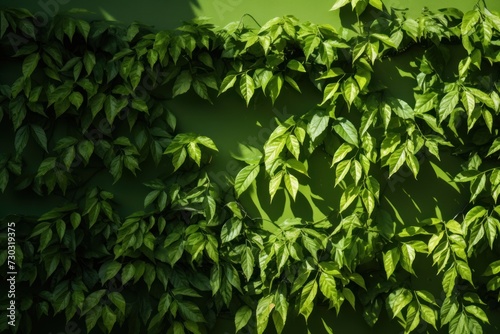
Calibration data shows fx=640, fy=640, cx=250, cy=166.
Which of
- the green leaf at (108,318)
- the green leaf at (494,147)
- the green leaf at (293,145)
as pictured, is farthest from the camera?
the green leaf at (494,147)

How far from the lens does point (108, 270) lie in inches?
90.6

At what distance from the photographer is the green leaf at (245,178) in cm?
238

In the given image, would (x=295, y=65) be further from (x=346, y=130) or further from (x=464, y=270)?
(x=464, y=270)

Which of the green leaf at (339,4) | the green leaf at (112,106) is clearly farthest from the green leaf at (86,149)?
the green leaf at (339,4)

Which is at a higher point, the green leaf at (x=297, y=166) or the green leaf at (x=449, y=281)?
the green leaf at (x=297, y=166)

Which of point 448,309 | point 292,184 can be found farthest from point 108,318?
point 448,309

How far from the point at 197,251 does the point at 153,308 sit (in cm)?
30

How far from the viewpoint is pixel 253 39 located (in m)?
2.33

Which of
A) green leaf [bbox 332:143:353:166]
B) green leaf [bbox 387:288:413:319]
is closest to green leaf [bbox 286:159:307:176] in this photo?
green leaf [bbox 332:143:353:166]

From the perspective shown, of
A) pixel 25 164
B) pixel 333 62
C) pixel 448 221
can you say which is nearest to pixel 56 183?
pixel 25 164

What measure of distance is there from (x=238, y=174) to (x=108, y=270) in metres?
0.59

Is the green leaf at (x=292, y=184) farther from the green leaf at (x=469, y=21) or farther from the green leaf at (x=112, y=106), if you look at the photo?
the green leaf at (x=469, y=21)

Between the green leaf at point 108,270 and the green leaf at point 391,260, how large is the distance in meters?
0.98

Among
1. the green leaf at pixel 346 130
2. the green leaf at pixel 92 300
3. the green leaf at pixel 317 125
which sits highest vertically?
the green leaf at pixel 317 125
